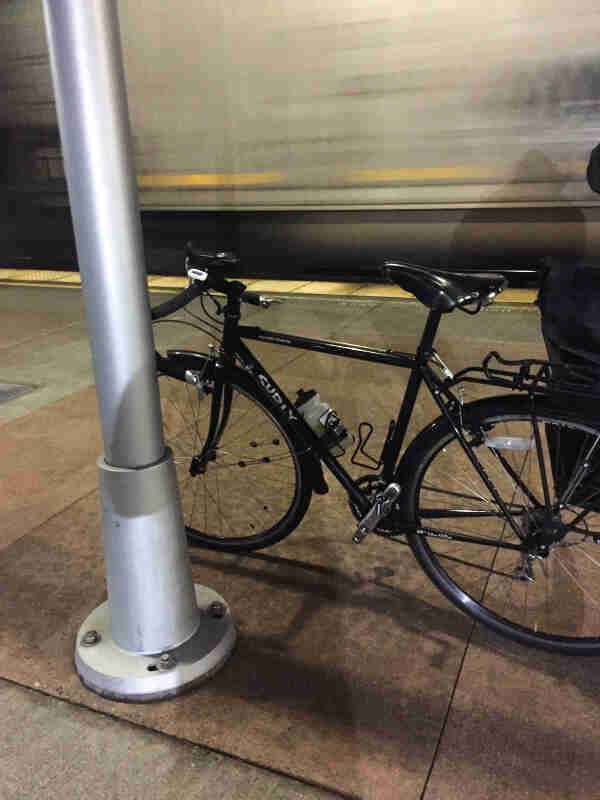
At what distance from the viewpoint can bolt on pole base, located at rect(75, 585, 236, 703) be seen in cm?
192

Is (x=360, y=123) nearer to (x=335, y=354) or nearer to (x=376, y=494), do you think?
(x=335, y=354)

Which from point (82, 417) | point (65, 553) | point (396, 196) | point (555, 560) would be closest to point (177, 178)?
point (396, 196)

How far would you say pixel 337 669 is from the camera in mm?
2020

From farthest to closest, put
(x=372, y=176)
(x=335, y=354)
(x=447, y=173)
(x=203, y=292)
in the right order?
1. (x=372, y=176)
2. (x=447, y=173)
3. (x=203, y=292)
4. (x=335, y=354)

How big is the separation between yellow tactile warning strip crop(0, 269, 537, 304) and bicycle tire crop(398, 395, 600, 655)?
12.3 feet

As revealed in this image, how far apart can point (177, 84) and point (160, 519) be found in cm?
578

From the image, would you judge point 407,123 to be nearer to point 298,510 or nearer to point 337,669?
point 298,510

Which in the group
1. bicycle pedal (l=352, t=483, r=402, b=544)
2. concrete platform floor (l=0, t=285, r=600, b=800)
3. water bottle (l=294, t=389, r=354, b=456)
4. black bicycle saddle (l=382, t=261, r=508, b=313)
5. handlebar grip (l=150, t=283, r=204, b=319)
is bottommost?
concrete platform floor (l=0, t=285, r=600, b=800)

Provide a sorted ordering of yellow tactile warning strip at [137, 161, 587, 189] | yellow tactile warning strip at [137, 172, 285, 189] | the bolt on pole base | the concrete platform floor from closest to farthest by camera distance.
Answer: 1. the concrete platform floor
2. the bolt on pole base
3. yellow tactile warning strip at [137, 161, 587, 189]
4. yellow tactile warning strip at [137, 172, 285, 189]

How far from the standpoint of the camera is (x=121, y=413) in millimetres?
1750

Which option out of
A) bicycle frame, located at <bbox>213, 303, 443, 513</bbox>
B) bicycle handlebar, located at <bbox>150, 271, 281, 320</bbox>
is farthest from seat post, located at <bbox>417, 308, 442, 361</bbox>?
bicycle handlebar, located at <bbox>150, 271, 281, 320</bbox>

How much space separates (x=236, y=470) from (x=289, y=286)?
4.11 metres

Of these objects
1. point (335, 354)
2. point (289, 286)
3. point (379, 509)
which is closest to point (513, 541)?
point (379, 509)

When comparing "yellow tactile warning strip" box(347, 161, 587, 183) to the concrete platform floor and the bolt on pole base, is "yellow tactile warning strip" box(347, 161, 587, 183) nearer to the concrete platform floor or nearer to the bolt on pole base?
the concrete platform floor
